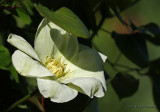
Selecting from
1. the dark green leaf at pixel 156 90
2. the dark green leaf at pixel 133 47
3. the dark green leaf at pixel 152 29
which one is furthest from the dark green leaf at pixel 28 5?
the dark green leaf at pixel 156 90

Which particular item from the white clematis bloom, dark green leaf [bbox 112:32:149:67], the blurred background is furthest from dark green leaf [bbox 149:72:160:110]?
the white clematis bloom

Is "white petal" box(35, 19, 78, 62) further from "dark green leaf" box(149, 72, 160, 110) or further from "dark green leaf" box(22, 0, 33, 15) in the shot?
"dark green leaf" box(149, 72, 160, 110)

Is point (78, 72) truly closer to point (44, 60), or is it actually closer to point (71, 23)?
point (44, 60)

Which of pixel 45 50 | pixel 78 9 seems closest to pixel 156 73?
pixel 78 9

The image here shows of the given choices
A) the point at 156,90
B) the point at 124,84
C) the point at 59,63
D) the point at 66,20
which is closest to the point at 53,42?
the point at 59,63

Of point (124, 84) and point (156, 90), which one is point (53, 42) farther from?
point (156, 90)

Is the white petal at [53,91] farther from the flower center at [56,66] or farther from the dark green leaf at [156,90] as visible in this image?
the dark green leaf at [156,90]
